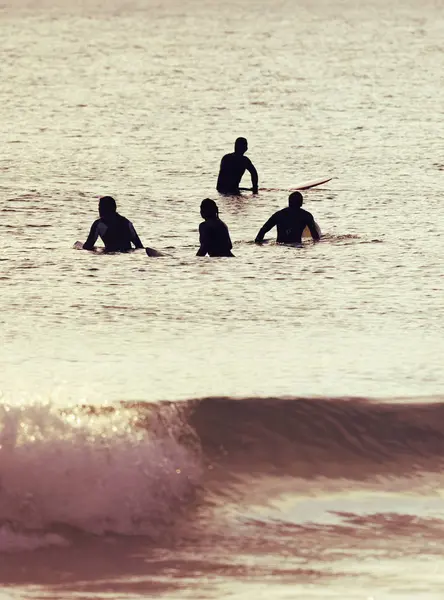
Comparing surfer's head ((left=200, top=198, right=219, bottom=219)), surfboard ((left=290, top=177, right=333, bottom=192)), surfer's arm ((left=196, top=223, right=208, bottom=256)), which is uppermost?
surfboard ((left=290, top=177, right=333, bottom=192))

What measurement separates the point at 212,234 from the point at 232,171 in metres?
5.54

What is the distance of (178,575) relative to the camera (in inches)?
356

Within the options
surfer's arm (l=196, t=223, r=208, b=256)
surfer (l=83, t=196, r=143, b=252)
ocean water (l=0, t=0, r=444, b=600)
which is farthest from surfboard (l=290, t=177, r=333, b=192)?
surfer (l=83, t=196, r=143, b=252)

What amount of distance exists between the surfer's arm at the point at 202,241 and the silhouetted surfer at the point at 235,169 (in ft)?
13.4

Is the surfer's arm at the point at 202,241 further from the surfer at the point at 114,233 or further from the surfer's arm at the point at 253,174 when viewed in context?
the surfer's arm at the point at 253,174

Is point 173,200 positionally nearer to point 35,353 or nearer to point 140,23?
point 35,353

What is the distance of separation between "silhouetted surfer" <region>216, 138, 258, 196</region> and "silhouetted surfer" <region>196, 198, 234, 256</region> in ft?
13.8

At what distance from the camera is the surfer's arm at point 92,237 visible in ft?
60.3

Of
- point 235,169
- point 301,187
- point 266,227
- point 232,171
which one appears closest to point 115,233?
point 266,227

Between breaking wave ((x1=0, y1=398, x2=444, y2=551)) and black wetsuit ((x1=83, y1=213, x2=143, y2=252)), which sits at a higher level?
black wetsuit ((x1=83, y1=213, x2=143, y2=252))

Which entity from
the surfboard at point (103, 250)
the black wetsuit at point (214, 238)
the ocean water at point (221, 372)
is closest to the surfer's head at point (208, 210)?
the black wetsuit at point (214, 238)

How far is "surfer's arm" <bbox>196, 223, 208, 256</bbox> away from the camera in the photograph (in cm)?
1795

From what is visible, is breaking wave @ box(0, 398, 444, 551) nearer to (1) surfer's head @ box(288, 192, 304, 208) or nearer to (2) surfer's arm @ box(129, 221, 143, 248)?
(1) surfer's head @ box(288, 192, 304, 208)

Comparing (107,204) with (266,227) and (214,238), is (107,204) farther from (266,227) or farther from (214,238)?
(266,227)
